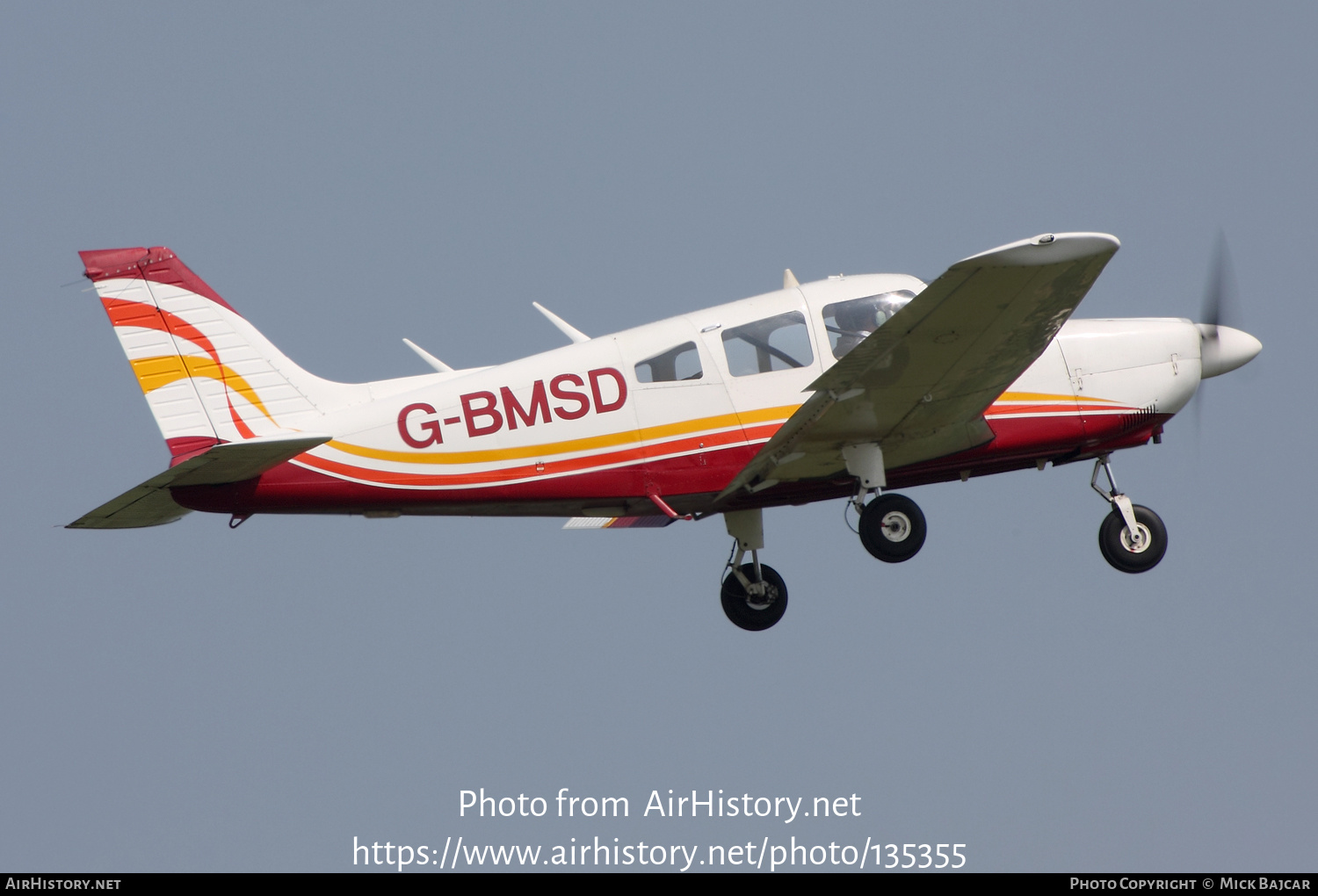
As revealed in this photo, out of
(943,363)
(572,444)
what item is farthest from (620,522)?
(943,363)

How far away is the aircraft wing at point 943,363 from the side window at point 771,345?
0.71 metres

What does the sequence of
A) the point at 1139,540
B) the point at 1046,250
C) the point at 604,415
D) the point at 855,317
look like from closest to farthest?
the point at 1046,250 → the point at 604,415 → the point at 855,317 → the point at 1139,540

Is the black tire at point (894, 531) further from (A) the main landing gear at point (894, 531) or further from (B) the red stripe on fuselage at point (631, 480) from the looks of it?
(B) the red stripe on fuselage at point (631, 480)

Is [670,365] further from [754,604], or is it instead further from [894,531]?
[754,604]

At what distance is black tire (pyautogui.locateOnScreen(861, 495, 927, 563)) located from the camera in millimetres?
13016

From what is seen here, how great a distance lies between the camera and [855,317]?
13.1 metres

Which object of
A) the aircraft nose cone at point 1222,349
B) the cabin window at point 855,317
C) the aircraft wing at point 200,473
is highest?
the aircraft wing at point 200,473

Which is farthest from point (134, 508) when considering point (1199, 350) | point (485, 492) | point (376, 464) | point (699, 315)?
point (1199, 350)

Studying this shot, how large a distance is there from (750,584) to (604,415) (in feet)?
9.30

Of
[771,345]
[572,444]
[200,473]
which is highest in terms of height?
[200,473]

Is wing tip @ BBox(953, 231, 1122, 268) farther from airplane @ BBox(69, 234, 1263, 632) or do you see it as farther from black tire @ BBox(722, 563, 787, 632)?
black tire @ BBox(722, 563, 787, 632)

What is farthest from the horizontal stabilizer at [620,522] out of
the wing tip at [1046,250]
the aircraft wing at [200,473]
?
the wing tip at [1046,250]

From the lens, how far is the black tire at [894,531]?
1302 cm

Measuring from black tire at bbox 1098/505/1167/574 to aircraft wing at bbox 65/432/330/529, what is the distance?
23.3 feet
